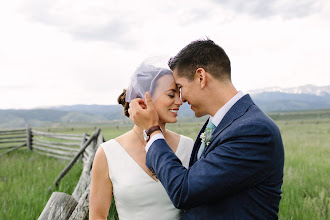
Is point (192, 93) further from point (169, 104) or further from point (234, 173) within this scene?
point (234, 173)

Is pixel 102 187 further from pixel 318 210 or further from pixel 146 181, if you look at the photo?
pixel 318 210

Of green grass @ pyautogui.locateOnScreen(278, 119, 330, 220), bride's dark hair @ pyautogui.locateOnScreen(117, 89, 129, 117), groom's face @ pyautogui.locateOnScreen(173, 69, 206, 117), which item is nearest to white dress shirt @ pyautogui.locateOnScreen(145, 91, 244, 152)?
groom's face @ pyautogui.locateOnScreen(173, 69, 206, 117)

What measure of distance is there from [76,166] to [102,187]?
22.8 feet

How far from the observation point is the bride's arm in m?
2.49

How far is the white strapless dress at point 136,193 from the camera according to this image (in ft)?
8.30

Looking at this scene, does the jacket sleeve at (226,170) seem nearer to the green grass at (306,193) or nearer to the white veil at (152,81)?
the white veil at (152,81)

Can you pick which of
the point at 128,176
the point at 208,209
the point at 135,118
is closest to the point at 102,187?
the point at 128,176

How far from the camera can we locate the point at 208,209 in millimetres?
1875

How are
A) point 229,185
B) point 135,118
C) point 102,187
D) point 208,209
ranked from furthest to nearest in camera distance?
point 102,187 < point 135,118 < point 208,209 < point 229,185

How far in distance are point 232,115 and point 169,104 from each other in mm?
734

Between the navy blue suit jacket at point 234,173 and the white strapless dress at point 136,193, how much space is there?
0.72m

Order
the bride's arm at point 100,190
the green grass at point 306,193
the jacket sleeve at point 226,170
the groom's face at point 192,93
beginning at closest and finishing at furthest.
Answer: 1. the jacket sleeve at point 226,170
2. the groom's face at point 192,93
3. the bride's arm at point 100,190
4. the green grass at point 306,193

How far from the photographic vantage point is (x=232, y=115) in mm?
1944

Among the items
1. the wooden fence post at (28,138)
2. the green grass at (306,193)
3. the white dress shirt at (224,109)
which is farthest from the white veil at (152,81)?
the wooden fence post at (28,138)
